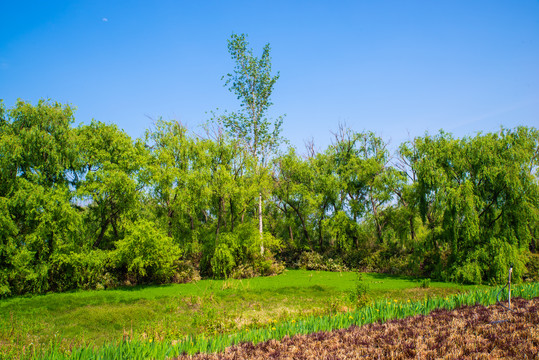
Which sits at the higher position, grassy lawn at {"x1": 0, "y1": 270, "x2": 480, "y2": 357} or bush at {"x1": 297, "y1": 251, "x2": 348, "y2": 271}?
bush at {"x1": 297, "y1": 251, "x2": 348, "y2": 271}

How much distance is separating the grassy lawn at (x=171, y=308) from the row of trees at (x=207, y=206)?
227cm

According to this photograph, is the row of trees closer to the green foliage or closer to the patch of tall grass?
the green foliage

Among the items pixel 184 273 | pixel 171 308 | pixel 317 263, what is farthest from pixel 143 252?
pixel 317 263

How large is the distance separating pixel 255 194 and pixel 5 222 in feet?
49.8

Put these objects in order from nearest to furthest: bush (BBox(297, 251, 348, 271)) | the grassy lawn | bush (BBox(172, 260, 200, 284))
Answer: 1. the grassy lawn
2. bush (BBox(172, 260, 200, 284))
3. bush (BBox(297, 251, 348, 271))

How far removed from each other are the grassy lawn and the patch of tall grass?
6.94ft

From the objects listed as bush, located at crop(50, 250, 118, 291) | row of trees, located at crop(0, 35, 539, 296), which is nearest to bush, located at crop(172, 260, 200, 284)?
row of trees, located at crop(0, 35, 539, 296)

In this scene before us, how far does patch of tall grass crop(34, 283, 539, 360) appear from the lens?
194 inches

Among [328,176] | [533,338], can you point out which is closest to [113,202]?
[328,176]

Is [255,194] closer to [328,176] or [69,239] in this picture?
[328,176]

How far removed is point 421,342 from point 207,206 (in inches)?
895

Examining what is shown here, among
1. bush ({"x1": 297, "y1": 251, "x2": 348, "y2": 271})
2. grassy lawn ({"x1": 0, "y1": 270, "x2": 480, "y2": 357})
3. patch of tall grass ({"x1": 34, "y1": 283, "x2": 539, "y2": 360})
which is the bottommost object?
grassy lawn ({"x1": 0, "y1": 270, "x2": 480, "y2": 357})

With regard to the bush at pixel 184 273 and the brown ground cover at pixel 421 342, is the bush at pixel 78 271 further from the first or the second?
the brown ground cover at pixel 421 342

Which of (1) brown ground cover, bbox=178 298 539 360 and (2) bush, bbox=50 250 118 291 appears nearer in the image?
(1) brown ground cover, bbox=178 298 539 360
